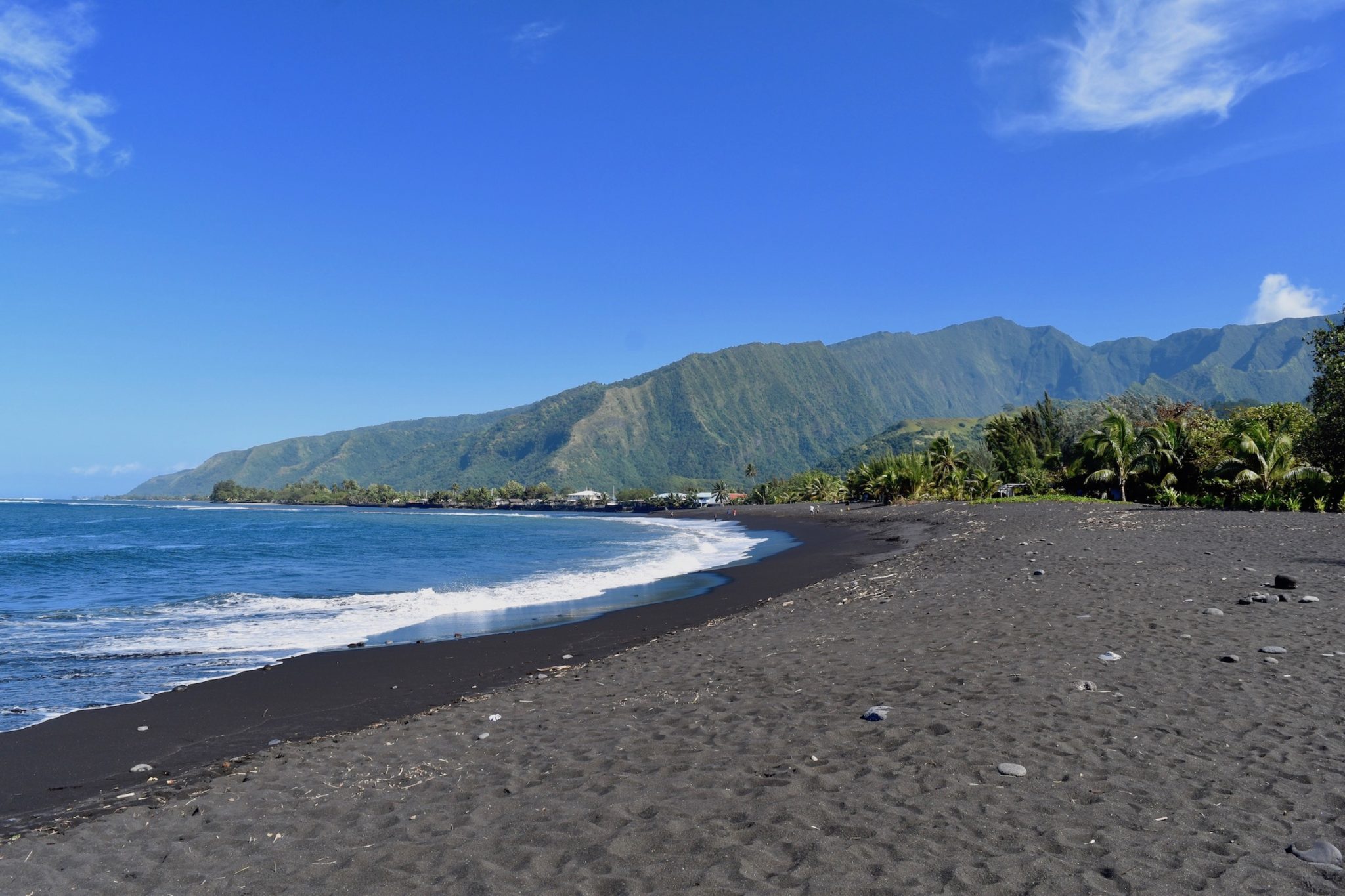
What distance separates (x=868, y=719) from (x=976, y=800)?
1901mm

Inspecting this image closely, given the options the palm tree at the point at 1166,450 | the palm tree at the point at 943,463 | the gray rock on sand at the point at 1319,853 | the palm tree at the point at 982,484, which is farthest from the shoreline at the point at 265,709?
the palm tree at the point at 943,463

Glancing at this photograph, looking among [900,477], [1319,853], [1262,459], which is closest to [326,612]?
[1319,853]

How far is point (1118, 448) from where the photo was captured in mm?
44875

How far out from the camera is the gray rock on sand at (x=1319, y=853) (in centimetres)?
397

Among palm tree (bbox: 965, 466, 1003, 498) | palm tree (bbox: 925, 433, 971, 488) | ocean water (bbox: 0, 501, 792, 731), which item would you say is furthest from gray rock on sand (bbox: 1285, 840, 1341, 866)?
palm tree (bbox: 925, 433, 971, 488)

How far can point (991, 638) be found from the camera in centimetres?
994

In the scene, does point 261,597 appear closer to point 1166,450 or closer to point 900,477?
point 1166,450

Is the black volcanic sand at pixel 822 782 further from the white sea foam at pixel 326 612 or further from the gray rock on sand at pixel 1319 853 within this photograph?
the white sea foam at pixel 326 612

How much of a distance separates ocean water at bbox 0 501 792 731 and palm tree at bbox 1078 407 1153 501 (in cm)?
2028

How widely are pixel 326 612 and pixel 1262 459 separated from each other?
4048 centimetres

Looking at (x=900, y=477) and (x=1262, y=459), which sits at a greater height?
(x=1262, y=459)

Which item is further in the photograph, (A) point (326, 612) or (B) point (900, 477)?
(B) point (900, 477)

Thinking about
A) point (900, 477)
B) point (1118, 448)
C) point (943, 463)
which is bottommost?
point (900, 477)

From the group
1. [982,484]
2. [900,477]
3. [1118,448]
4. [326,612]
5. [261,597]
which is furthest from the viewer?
[900,477]
